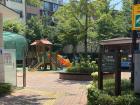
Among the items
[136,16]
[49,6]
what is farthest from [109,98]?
[49,6]

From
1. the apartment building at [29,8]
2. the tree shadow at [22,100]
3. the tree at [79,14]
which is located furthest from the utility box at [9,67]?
the apartment building at [29,8]

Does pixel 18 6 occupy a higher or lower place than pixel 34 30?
higher

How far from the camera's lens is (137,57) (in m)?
10.5

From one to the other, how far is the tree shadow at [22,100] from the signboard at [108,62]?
304 centimetres

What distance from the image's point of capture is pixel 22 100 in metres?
14.0

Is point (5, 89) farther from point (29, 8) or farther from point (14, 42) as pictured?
point (29, 8)

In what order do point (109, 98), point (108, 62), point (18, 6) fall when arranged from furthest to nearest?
point (18, 6)
point (108, 62)
point (109, 98)

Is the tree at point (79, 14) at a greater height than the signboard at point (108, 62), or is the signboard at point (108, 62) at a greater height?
the tree at point (79, 14)

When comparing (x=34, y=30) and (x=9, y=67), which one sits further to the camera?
(x=34, y=30)

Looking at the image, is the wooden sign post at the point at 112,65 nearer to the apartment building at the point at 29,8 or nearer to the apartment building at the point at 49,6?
the apartment building at the point at 29,8

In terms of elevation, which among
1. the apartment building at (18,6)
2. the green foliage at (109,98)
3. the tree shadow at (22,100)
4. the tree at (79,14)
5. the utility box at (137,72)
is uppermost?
the apartment building at (18,6)

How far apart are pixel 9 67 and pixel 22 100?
438cm

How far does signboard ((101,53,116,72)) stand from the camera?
10859 mm

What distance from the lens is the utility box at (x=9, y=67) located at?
58.0ft
